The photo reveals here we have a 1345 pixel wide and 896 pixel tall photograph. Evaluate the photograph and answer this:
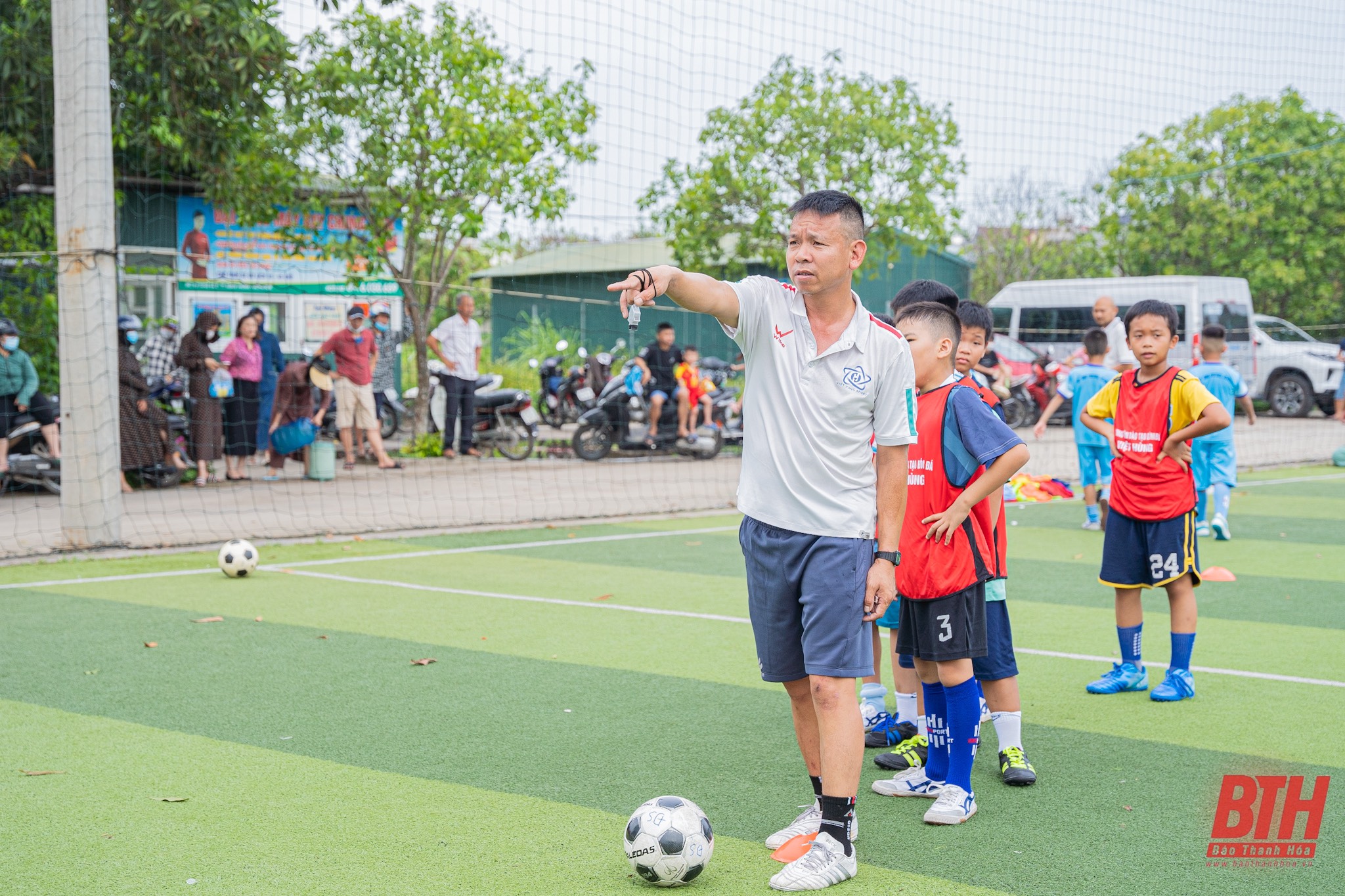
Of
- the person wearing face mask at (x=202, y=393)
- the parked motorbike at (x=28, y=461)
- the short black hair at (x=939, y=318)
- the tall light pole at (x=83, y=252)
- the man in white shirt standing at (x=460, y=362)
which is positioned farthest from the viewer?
the man in white shirt standing at (x=460, y=362)

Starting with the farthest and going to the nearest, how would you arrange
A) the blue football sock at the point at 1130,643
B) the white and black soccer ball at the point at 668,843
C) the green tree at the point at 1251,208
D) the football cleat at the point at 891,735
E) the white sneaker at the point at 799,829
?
the green tree at the point at 1251,208
the blue football sock at the point at 1130,643
the football cleat at the point at 891,735
the white sneaker at the point at 799,829
the white and black soccer ball at the point at 668,843

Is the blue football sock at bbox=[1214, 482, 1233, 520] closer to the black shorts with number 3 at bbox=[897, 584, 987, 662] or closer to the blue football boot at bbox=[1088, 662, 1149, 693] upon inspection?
the blue football boot at bbox=[1088, 662, 1149, 693]

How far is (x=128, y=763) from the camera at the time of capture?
13.9 feet

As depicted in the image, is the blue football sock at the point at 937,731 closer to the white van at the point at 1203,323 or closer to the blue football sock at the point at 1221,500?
the blue football sock at the point at 1221,500

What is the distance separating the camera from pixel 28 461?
11.4 metres

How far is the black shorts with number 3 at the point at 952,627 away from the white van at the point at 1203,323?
1926 centimetres

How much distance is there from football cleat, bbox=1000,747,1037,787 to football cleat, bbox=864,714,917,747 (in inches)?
19.4

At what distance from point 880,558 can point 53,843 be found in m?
2.50

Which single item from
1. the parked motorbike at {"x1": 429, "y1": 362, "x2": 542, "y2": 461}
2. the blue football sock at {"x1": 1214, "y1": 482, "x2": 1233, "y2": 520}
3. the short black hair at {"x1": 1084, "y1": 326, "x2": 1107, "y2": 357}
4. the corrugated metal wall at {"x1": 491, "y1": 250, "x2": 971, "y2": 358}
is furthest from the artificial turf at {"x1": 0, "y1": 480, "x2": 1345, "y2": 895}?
the corrugated metal wall at {"x1": 491, "y1": 250, "x2": 971, "y2": 358}

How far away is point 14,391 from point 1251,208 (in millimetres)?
23644

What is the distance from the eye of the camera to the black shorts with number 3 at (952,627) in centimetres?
383

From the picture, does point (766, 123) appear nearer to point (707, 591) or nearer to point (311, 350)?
point (311, 350)

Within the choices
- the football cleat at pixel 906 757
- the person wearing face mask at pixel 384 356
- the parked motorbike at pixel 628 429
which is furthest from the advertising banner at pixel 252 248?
the football cleat at pixel 906 757

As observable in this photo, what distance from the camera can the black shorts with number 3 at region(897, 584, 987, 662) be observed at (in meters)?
3.83
